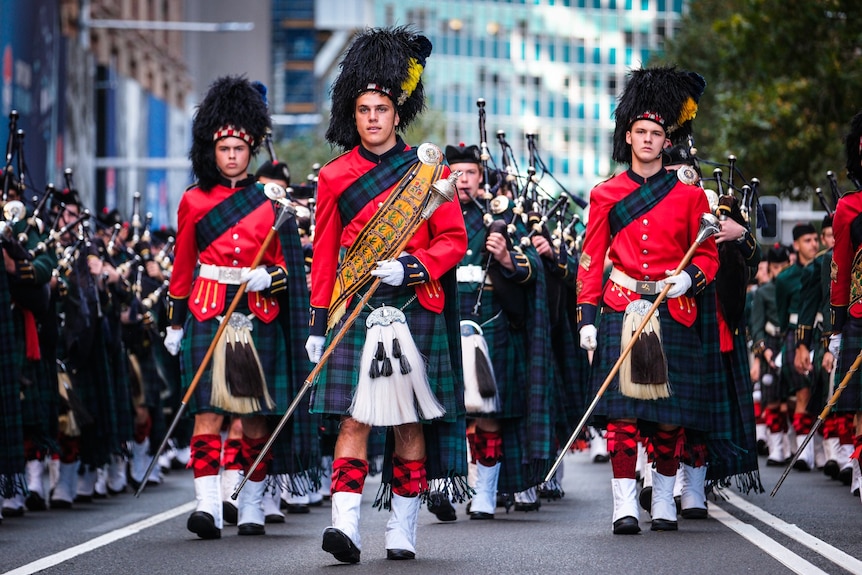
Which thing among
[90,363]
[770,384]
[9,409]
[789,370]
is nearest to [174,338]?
[9,409]

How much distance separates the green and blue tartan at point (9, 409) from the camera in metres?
10.8

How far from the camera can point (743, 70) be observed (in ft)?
83.7

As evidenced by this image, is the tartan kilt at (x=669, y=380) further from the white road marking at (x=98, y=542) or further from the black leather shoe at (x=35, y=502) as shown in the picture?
the black leather shoe at (x=35, y=502)

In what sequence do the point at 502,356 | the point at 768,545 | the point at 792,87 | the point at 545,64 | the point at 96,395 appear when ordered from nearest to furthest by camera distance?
the point at 768,545
the point at 502,356
the point at 96,395
the point at 792,87
the point at 545,64

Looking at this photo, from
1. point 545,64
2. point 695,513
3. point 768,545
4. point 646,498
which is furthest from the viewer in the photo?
point 545,64

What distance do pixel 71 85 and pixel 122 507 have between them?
19.8 meters

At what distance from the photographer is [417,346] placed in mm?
8383

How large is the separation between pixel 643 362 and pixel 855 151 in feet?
6.19

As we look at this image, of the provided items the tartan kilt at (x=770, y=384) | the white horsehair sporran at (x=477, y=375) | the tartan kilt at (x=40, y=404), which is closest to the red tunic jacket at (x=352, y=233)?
the white horsehair sporran at (x=477, y=375)

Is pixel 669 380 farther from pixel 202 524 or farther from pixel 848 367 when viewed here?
pixel 202 524

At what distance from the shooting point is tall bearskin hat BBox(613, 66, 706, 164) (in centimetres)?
985

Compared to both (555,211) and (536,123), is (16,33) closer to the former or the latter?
(555,211)

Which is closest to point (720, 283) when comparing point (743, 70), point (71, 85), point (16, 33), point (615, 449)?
point (615, 449)

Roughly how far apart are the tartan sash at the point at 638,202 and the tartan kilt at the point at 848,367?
1218 millimetres
